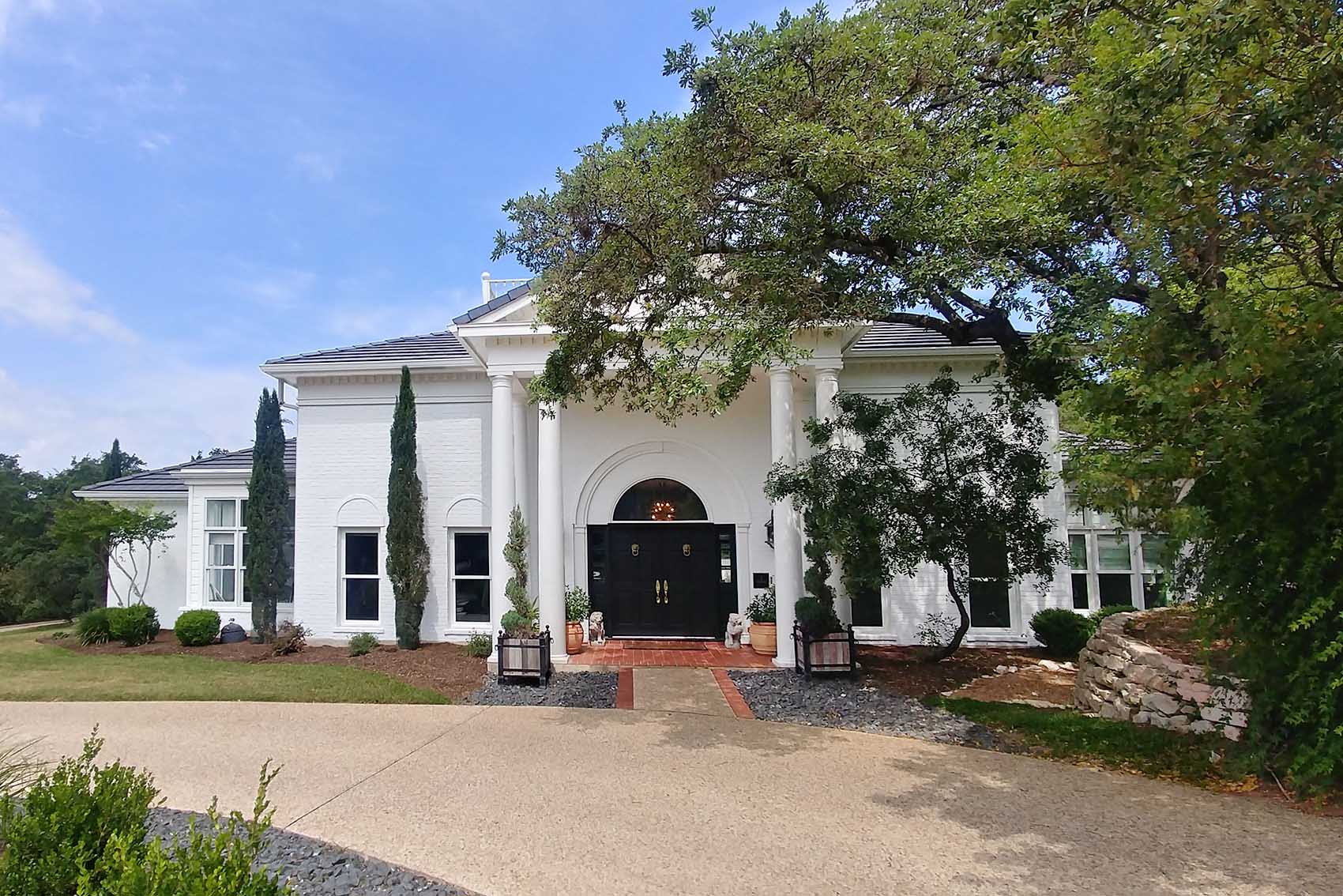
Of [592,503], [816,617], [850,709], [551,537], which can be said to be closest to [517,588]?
[551,537]

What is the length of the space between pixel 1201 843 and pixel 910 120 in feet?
20.8

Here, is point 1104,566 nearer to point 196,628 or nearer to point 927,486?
point 927,486

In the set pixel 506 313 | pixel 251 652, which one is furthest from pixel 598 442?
pixel 251 652

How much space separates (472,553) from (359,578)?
2.33 metres

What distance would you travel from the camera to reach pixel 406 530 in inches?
539

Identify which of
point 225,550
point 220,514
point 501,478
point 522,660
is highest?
point 501,478

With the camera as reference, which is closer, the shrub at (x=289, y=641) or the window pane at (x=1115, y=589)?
the shrub at (x=289, y=641)

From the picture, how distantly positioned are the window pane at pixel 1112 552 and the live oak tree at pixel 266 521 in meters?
16.3

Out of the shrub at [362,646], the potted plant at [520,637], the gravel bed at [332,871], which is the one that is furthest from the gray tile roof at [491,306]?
the gravel bed at [332,871]

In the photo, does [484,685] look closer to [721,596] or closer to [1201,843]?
[721,596]

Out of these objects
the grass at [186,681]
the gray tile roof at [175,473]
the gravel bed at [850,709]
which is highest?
the gray tile roof at [175,473]

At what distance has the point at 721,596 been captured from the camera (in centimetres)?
1437

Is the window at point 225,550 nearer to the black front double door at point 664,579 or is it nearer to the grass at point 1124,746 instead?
the black front double door at point 664,579

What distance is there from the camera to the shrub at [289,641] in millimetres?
13234
